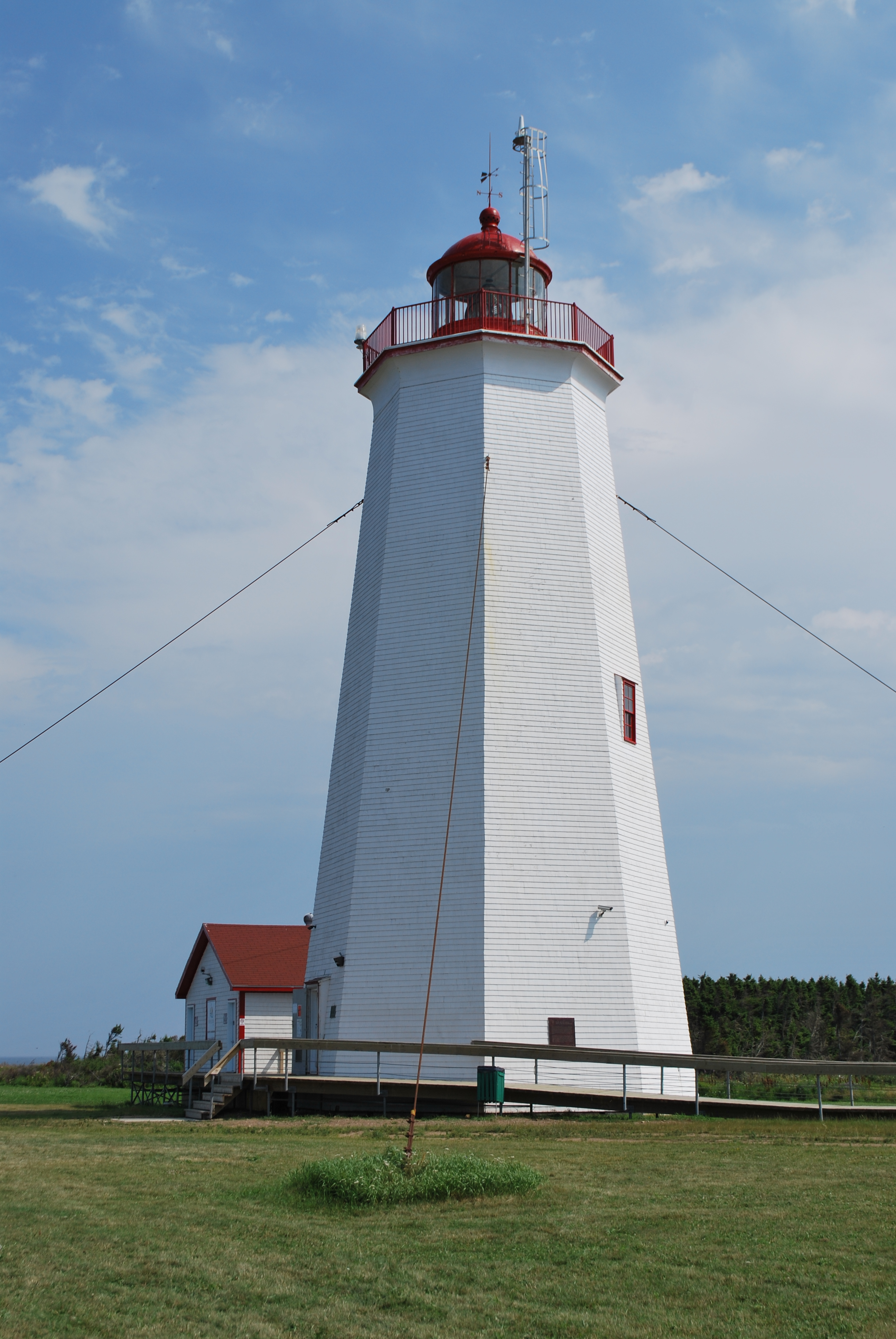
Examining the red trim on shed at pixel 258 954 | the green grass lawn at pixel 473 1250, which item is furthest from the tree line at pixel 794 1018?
the green grass lawn at pixel 473 1250

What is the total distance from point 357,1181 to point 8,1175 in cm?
348

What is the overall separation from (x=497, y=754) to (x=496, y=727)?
0.43 metres

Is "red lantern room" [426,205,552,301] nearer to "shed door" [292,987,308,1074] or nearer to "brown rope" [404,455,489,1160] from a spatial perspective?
"brown rope" [404,455,489,1160]

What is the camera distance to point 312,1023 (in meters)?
20.7

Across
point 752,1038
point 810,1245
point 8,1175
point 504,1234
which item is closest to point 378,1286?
point 504,1234

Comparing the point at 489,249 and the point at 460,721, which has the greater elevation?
the point at 489,249

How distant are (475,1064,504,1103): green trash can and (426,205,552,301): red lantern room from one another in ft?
44.3

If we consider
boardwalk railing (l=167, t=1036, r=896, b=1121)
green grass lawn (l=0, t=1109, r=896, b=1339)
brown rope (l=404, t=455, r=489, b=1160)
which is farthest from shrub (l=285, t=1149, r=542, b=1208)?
brown rope (l=404, t=455, r=489, b=1160)

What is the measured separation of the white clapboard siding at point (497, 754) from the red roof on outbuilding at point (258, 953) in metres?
9.83

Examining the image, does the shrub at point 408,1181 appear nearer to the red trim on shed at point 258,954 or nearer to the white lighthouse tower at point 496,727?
the white lighthouse tower at point 496,727

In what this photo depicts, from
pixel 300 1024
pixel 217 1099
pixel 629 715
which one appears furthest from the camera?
pixel 300 1024

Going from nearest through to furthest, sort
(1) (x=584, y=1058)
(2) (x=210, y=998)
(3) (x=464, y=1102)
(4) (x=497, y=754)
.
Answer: (1) (x=584, y=1058) < (3) (x=464, y=1102) < (4) (x=497, y=754) < (2) (x=210, y=998)

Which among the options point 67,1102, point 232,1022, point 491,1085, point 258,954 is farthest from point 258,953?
point 491,1085

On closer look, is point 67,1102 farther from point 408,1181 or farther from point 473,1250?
point 473,1250
